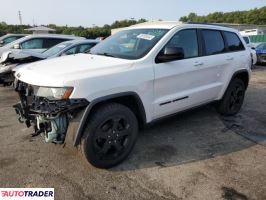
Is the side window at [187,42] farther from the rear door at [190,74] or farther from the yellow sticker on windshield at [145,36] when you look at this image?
the yellow sticker on windshield at [145,36]

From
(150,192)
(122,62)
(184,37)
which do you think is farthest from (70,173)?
(184,37)

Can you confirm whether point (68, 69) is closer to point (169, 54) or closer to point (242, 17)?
point (169, 54)

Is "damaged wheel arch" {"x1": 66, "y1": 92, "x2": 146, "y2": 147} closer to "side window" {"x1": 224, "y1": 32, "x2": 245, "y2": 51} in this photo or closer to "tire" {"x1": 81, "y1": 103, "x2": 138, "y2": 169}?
"tire" {"x1": 81, "y1": 103, "x2": 138, "y2": 169}

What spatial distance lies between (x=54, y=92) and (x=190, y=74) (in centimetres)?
226

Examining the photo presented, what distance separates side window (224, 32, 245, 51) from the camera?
6.04 metres

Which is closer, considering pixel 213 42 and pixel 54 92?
pixel 54 92

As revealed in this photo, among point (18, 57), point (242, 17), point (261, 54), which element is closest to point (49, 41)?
point (18, 57)

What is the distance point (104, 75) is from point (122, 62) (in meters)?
0.45

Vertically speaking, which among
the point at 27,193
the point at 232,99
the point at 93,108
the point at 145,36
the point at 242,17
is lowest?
the point at 242,17

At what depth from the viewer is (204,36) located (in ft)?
17.6

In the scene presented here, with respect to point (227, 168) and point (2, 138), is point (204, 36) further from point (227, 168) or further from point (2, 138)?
point (2, 138)

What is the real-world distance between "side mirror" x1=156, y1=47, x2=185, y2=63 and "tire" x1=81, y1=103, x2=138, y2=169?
90 centimetres

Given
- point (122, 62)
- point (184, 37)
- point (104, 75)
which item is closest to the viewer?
point (104, 75)

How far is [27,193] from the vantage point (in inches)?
137
